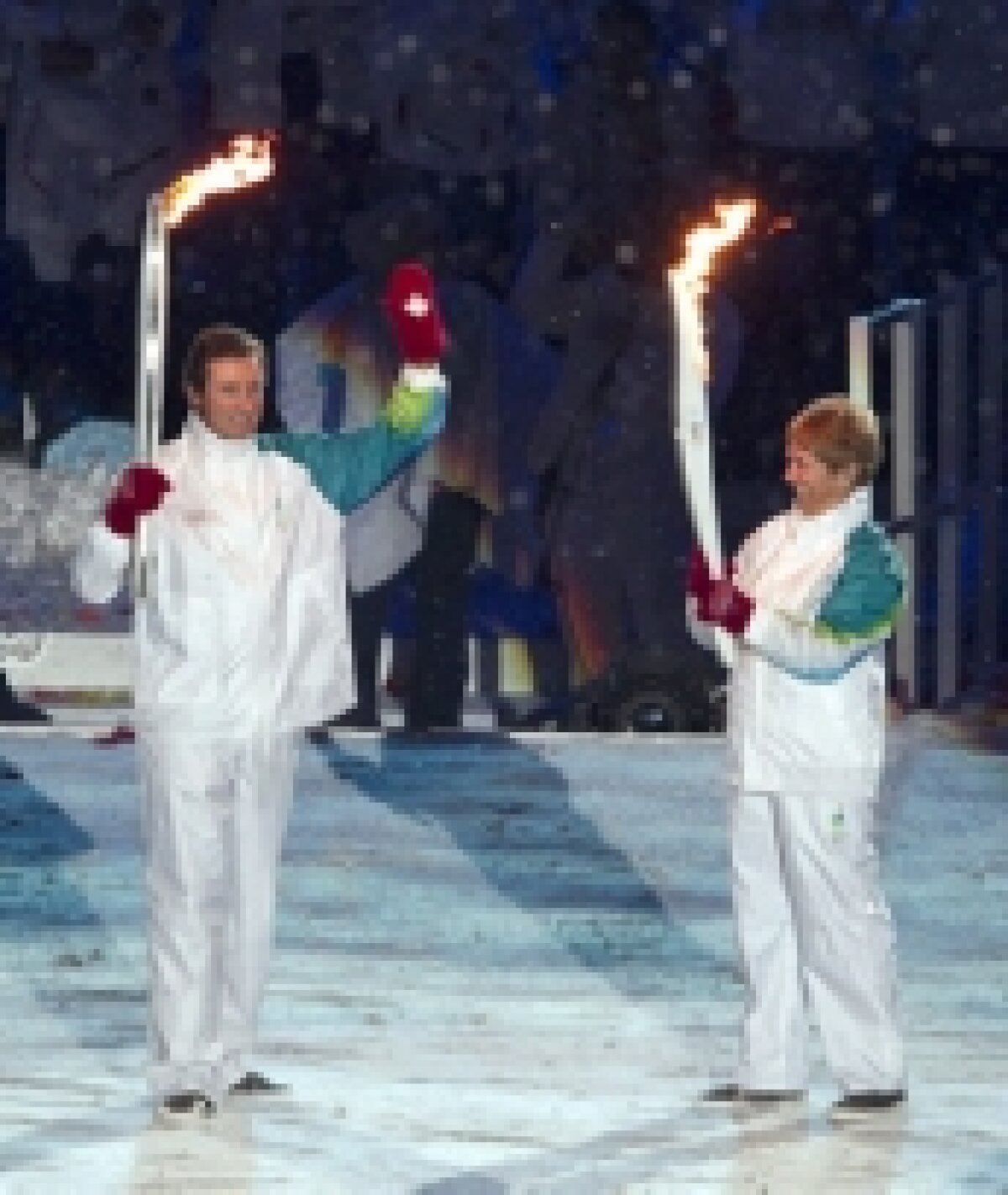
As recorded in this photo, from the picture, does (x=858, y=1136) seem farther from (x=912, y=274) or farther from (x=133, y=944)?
(x=912, y=274)

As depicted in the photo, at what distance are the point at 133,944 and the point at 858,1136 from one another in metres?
2.51

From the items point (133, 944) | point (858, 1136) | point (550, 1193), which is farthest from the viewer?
point (133, 944)

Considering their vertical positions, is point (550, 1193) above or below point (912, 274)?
below

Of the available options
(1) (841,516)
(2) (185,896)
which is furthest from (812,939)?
(2) (185,896)

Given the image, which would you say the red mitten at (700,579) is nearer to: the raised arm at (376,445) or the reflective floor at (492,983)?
→ the raised arm at (376,445)

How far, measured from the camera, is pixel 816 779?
812 cm

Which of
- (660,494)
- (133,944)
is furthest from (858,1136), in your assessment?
(660,494)

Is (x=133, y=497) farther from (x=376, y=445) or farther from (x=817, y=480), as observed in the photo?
(x=817, y=480)

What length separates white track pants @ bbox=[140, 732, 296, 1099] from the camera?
804 centimetres

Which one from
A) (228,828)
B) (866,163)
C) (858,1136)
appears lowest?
(858,1136)

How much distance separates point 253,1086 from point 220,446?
1.21 m

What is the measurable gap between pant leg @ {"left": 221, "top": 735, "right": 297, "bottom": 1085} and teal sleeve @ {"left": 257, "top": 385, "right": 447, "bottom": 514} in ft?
1.63

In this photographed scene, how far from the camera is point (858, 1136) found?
7.86 meters

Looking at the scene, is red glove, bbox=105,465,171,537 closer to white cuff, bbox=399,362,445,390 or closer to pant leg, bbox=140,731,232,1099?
pant leg, bbox=140,731,232,1099
